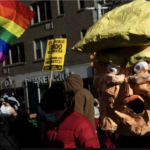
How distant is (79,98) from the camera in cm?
434

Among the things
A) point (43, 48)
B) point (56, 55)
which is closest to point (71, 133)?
point (56, 55)

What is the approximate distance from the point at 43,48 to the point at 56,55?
11.9m

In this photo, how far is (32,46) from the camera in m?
19.9

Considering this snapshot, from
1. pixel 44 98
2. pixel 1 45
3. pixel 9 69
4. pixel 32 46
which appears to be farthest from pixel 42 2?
pixel 44 98

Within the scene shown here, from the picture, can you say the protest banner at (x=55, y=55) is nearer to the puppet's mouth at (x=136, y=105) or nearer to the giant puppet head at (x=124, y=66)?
the giant puppet head at (x=124, y=66)

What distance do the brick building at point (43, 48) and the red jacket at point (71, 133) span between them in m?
13.4

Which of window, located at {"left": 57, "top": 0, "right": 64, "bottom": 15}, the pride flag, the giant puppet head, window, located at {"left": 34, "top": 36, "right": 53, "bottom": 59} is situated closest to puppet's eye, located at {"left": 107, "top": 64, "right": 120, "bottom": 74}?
the giant puppet head

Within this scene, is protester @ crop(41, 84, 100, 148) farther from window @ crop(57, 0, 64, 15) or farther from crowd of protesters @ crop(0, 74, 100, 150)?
window @ crop(57, 0, 64, 15)

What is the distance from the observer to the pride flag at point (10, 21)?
4.23 metres

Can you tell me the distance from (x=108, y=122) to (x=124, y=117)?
116 millimetres

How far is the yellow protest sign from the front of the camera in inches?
302

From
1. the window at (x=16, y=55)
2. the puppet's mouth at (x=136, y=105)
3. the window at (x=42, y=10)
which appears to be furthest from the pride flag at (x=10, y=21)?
the window at (x=16, y=55)

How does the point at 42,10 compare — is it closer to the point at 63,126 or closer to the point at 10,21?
the point at 10,21

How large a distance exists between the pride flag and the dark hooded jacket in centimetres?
95
